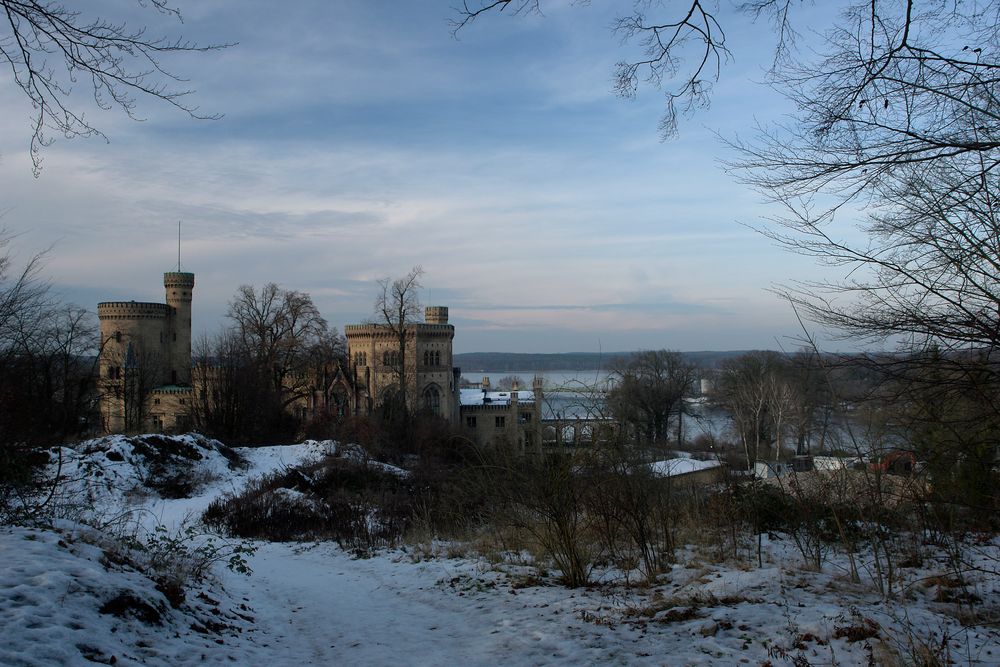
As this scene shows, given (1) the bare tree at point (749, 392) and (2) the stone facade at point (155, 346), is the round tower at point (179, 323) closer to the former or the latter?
(2) the stone facade at point (155, 346)

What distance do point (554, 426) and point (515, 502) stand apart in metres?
1.06

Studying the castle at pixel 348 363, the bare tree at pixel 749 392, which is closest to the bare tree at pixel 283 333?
the castle at pixel 348 363

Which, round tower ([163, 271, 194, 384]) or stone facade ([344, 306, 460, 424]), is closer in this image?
stone facade ([344, 306, 460, 424])

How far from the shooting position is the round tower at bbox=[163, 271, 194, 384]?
2143 inches

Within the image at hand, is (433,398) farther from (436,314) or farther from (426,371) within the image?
(436,314)

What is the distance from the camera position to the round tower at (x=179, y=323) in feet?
179

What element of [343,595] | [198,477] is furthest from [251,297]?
[343,595]

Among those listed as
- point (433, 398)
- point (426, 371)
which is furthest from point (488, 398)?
point (426, 371)

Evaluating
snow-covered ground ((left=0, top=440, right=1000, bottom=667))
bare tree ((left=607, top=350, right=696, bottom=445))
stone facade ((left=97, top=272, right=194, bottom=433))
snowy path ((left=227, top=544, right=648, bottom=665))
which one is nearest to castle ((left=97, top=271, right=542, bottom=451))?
stone facade ((left=97, top=272, right=194, bottom=433))

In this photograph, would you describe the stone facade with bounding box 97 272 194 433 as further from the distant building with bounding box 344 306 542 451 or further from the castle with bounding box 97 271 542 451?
the distant building with bounding box 344 306 542 451

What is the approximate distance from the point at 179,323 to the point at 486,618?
5630 cm

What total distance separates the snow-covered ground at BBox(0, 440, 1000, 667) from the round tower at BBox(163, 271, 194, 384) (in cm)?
5216

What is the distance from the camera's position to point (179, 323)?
55.5 meters

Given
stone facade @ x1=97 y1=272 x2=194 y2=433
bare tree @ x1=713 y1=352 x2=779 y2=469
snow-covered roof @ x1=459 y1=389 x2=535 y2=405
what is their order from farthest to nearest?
snow-covered roof @ x1=459 y1=389 x2=535 y2=405 → stone facade @ x1=97 y1=272 x2=194 y2=433 → bare tree @ x1=713 y1=352 x2=779 y2=469
